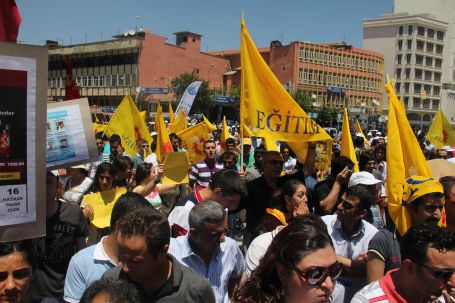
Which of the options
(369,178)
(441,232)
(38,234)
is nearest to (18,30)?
(38,234)

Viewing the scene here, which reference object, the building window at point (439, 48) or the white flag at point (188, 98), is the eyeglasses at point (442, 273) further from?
the building window at point (439, 48)

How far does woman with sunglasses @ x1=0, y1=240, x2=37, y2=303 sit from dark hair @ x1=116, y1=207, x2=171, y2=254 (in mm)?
507

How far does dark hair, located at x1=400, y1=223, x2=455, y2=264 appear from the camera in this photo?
8.61 feet

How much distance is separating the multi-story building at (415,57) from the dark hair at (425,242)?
9036 cm

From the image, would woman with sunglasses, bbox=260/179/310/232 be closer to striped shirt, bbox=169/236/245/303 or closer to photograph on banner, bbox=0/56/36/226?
striped shirt, bbox=169/236/245/303

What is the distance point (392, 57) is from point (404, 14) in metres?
7.76

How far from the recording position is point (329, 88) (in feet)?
259

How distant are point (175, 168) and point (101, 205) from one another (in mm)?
2498

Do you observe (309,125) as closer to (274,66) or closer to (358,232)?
(358,232)

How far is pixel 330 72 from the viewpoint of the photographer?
8050 cm

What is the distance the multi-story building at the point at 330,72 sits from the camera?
248ft

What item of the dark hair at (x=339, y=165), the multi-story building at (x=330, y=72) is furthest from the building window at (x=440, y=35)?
the dark hair at (x=339, y=165)

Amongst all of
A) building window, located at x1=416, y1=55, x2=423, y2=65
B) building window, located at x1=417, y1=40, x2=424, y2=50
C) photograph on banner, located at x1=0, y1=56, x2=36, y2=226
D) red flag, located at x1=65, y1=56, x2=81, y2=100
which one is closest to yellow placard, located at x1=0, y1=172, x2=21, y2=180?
photograph on banner, located at x1=0, y1=56, x2=36, y2=226

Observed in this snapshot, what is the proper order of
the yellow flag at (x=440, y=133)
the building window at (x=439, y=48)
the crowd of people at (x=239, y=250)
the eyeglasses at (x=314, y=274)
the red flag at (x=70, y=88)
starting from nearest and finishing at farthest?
the eyeglasses at (x=314, y=274)
the crowd of people at (x=239, y=250)
the red flag at (x=70, y=88)
the yellow flag at (x=440, y=133)
the building window at (x=439, y=48)
